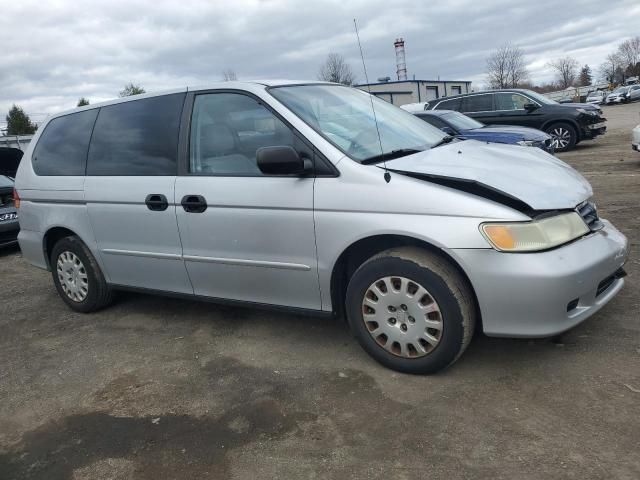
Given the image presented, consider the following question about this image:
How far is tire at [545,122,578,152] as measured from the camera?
45.3 feet

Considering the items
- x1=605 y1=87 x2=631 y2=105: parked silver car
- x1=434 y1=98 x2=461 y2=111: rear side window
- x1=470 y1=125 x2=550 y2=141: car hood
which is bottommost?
x1=470 y1=125 x2=550 y2=141: car hood

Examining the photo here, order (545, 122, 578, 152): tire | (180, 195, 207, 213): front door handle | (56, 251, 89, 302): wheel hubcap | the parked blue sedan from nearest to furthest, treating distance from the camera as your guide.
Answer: (180, 195, 207, 213): front door handle < (56, 251, 89, 302): wheel hubcap < the parked blue sedan < (545, 122, 578, 152): tire

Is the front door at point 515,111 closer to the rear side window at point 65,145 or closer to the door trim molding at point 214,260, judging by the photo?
the rear side window at point 65,145

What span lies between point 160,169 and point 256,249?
100 centimetres

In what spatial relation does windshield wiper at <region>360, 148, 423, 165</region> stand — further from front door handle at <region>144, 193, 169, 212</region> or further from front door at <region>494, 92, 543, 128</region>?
front door at <region>494, 92, 543, 128</region>

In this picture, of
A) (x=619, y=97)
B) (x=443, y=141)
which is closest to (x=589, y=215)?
(x=443, y=141)

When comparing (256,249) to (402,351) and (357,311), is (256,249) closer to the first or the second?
(357,311)

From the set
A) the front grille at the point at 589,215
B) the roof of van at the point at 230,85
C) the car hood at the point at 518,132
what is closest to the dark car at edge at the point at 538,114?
the car hood at the point at 518,132

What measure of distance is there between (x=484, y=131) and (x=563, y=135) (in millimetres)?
5604

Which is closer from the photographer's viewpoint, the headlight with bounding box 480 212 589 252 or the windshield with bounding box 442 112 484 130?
the headlight with bounding box 480 212 589 252

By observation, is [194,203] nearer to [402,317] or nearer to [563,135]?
[402,317]

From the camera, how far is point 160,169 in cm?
390

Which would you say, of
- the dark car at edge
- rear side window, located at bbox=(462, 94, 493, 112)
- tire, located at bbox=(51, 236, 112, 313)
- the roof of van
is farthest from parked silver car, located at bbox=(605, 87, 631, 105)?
tire, located at bbox=(51, 236, 112, 313)

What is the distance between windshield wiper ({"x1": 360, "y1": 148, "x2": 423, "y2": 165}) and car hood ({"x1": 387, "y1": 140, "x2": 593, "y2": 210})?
0.07 metres
